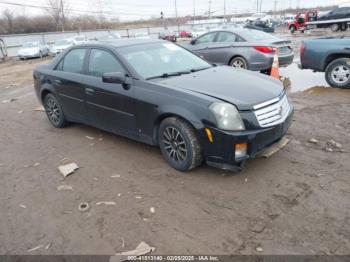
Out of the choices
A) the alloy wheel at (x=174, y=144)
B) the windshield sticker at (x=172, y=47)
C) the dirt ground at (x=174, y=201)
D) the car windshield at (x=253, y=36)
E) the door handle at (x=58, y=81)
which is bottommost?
the dirt ground at (x=174, y=201)

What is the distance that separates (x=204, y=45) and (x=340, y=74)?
4303 mm

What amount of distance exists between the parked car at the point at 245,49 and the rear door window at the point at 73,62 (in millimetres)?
5239

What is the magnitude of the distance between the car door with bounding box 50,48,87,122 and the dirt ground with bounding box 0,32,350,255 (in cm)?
61

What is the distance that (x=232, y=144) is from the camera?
11.8 feet

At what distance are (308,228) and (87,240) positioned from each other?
2.06 m

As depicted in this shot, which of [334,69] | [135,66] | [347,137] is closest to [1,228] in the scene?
[135,66]

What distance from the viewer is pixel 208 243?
288 centimetres

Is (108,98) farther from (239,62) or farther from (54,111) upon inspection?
(239,62)

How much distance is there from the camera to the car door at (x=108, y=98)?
454 cm

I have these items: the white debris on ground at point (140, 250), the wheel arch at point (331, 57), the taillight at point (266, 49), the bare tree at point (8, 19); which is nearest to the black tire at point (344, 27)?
the taillight at point (266, 49)

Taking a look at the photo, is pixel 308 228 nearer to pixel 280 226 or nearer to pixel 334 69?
pixel 280 226

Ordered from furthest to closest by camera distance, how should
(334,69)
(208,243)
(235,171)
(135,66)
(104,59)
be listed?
(334,69), (104,59), (135,66), (235,171), (208,243)

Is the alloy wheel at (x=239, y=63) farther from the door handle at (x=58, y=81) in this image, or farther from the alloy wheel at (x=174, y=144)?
the alloy wheel at (x=174, y=144)

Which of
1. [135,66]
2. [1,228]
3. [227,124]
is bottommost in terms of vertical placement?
[1,228]
